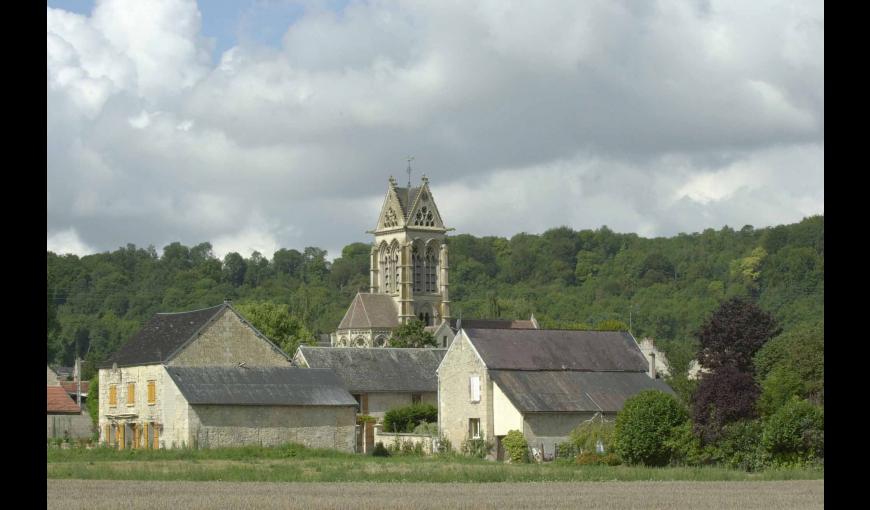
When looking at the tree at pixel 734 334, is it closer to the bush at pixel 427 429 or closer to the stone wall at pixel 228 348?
the bush at pixel 427 429

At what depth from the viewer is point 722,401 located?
40.8 metres

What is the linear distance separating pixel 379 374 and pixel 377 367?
2.27 ft

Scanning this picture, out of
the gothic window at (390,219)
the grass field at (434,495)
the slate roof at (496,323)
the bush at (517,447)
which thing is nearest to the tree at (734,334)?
the bush at (517,447)

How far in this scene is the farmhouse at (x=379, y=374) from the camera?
194 ft

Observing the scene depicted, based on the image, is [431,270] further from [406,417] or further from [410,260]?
[406,417]

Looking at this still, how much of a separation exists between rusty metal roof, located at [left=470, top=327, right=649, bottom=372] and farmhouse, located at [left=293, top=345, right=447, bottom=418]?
8.49 m

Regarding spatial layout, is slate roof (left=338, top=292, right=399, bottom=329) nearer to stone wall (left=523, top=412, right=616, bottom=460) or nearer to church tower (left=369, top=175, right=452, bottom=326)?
church tower (left=369, top=175, right=452, bottom=326)

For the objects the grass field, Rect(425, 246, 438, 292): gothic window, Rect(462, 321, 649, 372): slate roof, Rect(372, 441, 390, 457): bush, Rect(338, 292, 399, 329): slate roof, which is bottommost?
Rect(372, 441, 390, 457): bush

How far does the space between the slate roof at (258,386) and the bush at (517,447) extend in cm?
657

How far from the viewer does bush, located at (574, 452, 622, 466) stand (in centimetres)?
4069

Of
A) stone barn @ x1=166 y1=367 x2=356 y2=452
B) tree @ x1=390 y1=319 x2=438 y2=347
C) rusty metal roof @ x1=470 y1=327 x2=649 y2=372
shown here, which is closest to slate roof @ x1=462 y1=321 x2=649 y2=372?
rusty metal roof @ x1=470 y1=327 x2=649 y2=372

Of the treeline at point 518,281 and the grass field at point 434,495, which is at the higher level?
the treeline at point 518,281
